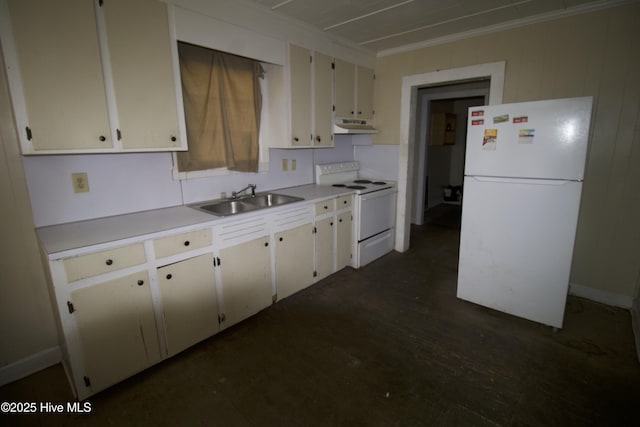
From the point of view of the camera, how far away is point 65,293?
63.9 inches

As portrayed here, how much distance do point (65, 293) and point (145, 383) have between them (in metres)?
0.74

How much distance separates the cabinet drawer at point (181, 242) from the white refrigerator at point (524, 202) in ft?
6.85

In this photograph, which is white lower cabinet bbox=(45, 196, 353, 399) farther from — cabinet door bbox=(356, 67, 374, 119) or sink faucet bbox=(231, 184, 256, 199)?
cabinet door bbox=(356, 67, 374, 119)

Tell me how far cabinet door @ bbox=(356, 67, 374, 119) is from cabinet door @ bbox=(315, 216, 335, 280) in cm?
144

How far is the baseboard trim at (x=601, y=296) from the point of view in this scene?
275 centimetres

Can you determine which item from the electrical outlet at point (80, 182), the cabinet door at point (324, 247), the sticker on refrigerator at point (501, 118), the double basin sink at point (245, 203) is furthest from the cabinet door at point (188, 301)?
the sticker on refrigerator at point (501, 118)

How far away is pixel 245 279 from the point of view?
2.46 metres

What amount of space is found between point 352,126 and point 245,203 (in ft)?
5.00

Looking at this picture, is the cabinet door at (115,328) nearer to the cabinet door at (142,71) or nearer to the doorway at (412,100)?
the cabinet door at (142,71)

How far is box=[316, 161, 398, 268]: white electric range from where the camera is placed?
3.49 meters

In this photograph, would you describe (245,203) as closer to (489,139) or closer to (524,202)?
(489,139)

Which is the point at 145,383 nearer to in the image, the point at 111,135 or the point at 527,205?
the point at 111,135

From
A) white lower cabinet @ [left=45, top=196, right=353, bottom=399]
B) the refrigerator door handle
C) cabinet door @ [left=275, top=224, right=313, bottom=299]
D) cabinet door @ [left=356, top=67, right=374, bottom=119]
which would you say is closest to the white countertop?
white lower cabinet @ [left=45, top=196, right=353, bottom=399]

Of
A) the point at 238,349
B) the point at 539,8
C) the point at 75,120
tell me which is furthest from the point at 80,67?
the point at 539,8
